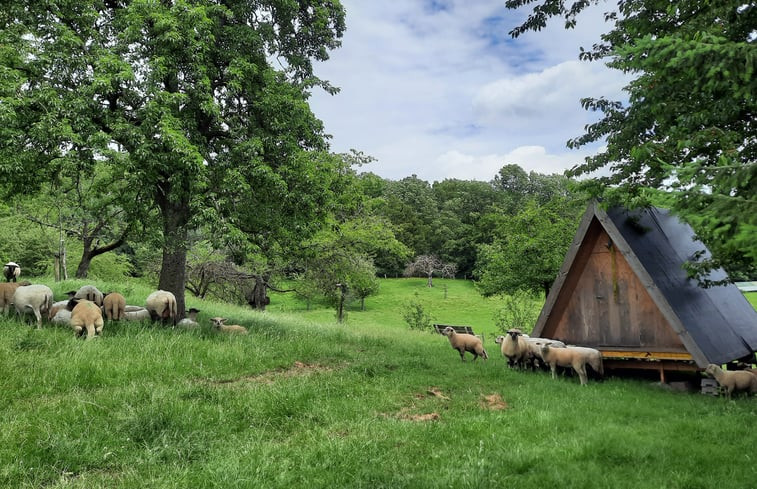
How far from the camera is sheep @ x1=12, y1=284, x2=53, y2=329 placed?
35.7 ft

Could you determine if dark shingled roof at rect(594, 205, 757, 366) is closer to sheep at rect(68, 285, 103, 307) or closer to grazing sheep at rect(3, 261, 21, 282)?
sheep at rect(68, 285, 103, 307)

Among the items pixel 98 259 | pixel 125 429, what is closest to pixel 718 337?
Result: pixel 125 429

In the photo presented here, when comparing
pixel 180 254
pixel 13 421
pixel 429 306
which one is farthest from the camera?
pixel 429 306

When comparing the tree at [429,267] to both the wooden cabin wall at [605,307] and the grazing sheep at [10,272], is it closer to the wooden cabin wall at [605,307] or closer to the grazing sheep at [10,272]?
the wooden cabin wall at [605,307]

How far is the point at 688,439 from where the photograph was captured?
6.51 meters

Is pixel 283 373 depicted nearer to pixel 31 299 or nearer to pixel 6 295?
pixel 31 299

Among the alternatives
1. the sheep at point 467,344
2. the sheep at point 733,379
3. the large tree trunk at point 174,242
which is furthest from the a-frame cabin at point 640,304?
the large tree trunk at point 174,242

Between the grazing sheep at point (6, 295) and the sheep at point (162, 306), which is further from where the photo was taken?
the sheep at point (162, 306)

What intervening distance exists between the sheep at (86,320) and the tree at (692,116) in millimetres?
10840

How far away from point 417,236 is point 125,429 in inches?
2935

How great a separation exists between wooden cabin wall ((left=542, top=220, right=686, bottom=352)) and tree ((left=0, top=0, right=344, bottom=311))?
317 inches

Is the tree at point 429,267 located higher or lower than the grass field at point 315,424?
higher

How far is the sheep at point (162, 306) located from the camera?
12625mm

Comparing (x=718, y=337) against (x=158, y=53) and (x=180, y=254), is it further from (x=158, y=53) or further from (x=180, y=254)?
(x=158, y=53)
